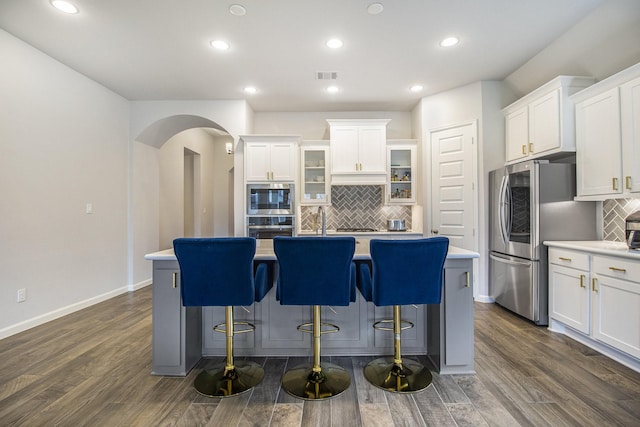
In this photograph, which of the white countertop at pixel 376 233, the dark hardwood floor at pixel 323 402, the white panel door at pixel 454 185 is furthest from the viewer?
the white countertop at pixel 376 233

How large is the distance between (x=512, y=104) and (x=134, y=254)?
5.55 m

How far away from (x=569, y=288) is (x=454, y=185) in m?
1.87

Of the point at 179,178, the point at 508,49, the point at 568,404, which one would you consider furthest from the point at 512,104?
the point at 179,178

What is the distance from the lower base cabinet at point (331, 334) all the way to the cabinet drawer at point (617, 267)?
1.17 meters

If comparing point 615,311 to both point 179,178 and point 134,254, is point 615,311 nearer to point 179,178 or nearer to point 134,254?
point 134,254

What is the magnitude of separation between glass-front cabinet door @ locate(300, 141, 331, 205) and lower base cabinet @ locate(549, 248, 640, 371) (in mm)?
2974

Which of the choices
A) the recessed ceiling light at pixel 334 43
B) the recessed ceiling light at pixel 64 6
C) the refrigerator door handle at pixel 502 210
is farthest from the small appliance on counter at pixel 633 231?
the recessed ceiling light at pixel 64 6

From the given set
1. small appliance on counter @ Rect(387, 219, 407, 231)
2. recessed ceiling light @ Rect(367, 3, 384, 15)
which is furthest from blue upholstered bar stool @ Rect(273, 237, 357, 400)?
small appliance on counter @ Rect(387, 219, 407, 231)

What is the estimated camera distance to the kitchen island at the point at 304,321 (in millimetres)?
2184

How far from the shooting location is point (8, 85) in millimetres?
2930

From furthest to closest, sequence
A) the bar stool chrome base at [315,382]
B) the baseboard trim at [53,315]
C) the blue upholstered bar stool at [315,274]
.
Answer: the baseboard trim at [53,315], the bar stool chrome base at [315,382], the blue upholstered bar stool at [315,274]

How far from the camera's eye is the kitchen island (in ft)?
7.16

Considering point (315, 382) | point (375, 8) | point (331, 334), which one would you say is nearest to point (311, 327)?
point (331, 334)

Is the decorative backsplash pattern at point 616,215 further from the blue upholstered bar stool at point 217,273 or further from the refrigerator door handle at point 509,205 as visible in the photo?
the blue upholstered bar stool at point 217,273
